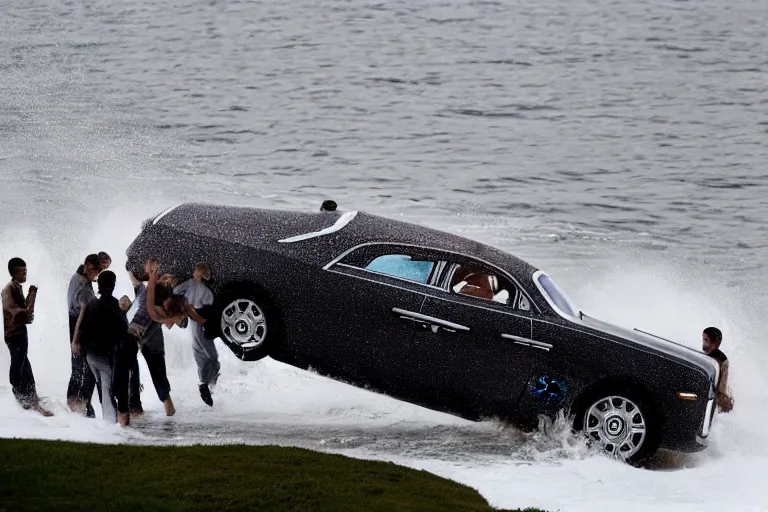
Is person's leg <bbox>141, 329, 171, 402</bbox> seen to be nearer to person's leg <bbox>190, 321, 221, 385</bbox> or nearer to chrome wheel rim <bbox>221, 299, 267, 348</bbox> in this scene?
person's leg <bbox>190, 321, 221, 385</bbox>

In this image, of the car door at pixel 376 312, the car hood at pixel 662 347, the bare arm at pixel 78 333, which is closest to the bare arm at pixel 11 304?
the bare arm at pixel 78 333

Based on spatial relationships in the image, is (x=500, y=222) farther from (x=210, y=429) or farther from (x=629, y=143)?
(x=210, y=429)

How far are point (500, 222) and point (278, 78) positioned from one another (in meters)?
29.3

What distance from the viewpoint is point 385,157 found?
47031 millimetres

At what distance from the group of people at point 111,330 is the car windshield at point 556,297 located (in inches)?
134

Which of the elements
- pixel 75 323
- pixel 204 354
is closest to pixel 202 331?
pixel 204 354

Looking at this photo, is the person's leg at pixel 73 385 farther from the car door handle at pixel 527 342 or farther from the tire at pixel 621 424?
the tire at pixel 621 424

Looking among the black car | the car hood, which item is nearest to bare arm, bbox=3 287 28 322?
the black car

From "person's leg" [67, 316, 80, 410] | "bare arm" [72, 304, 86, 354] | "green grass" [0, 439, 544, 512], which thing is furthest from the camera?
"person's leg" [67, 316, 80, 410]

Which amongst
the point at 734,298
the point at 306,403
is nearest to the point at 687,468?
the point at 306,403

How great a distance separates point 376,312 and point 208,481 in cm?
316

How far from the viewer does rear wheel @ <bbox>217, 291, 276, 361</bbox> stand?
516 inches

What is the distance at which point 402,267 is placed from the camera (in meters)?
13.1

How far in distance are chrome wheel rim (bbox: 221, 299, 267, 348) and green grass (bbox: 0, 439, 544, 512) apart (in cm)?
174
